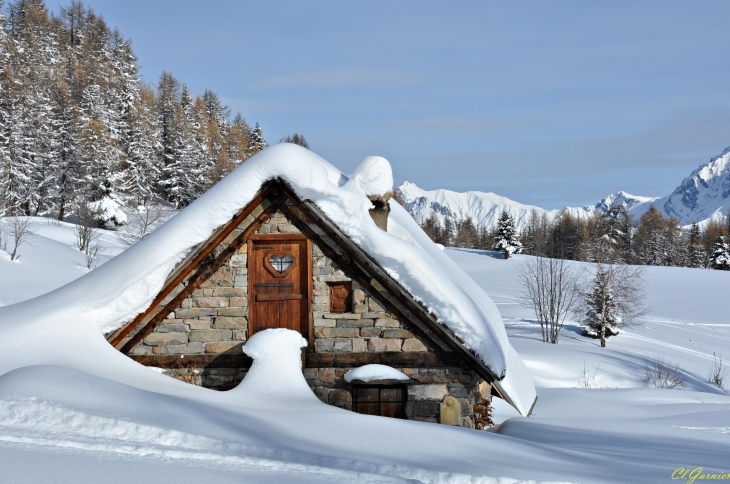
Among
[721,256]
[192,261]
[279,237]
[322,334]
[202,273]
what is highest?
[721,256]

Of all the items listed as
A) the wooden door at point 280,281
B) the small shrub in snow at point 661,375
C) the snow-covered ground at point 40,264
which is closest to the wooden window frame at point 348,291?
the wooden door at point 280,281

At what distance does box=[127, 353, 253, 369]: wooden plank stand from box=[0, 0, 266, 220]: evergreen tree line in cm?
2809

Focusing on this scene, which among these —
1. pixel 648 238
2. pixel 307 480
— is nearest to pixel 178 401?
pixel 307 480

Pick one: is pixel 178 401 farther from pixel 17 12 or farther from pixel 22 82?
pixel 17 12

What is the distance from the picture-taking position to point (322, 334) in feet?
23.5

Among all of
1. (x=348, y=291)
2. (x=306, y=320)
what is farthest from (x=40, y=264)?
(x=348, y=291)

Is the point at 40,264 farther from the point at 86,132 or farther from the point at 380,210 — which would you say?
the point at 86,132

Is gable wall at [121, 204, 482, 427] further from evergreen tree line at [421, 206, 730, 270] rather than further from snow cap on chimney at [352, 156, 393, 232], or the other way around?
evergreen tree line at [421, 206, 730, 270]

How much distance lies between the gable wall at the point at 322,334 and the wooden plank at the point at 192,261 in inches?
7.6

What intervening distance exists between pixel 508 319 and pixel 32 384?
103ft

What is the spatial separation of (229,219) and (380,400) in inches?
129

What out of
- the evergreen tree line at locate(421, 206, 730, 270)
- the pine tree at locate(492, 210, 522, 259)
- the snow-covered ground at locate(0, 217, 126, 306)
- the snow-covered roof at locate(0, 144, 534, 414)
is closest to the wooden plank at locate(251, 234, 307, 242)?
the snow-covered roof at locate(0, 144, 534, 414)

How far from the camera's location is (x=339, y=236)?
6.80 meters

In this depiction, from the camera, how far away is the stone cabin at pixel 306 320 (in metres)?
6.99
